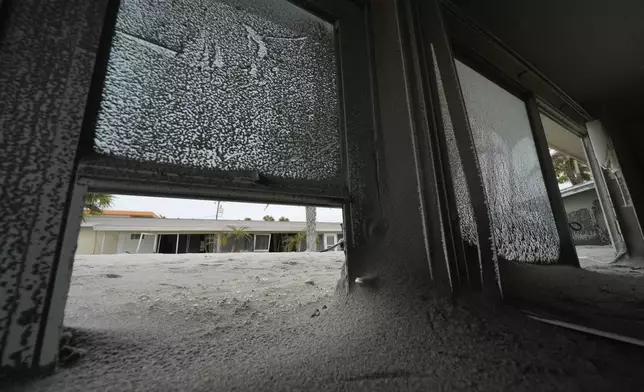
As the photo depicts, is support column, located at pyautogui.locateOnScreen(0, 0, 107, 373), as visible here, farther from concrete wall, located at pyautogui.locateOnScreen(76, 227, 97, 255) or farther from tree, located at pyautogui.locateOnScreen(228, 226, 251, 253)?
concrete wall, located at pyautogui.locateOnScreen(76, 227, 97, 255)

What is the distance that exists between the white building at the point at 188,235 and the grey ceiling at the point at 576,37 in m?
8.78

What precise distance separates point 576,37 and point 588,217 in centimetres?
681

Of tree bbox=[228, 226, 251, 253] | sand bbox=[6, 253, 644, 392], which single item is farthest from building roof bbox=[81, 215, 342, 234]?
sand bbox=[6, 253, 644, 392]

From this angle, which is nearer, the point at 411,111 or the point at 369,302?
the point at 369,302

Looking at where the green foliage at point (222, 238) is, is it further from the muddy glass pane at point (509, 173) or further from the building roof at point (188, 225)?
the muddy glass pane at point (509, 173)

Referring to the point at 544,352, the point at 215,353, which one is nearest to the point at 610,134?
the point at 544,352

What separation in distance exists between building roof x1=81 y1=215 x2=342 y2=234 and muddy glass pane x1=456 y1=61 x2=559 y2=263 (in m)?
7.47

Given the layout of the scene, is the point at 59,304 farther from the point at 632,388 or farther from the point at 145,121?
the point at 632,388

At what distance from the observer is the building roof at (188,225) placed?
948 cm

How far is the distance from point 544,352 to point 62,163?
1190mm

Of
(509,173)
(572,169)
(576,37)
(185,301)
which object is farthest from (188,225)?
(572,169)

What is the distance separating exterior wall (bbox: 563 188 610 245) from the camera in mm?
6250

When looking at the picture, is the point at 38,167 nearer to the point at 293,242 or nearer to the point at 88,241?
the point at 293,242

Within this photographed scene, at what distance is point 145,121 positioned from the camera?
750 millimetres
